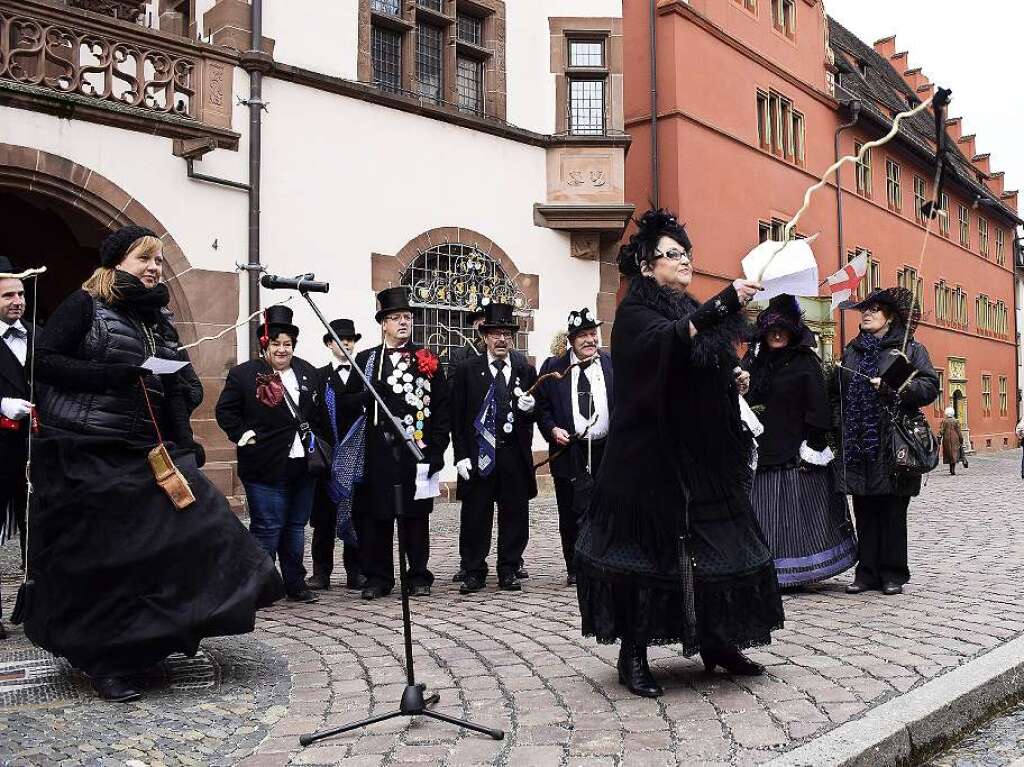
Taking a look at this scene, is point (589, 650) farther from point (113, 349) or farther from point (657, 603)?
point (113, 349)

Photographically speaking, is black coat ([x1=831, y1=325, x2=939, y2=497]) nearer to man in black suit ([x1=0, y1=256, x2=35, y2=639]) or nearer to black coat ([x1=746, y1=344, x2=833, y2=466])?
black coat ([x1=746, y1=344, x2=833, y2=466])

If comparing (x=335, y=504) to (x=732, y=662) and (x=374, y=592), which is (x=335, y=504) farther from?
(x=732, y=662)

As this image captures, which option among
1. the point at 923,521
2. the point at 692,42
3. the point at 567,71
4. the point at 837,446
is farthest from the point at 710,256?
the point at 837,446

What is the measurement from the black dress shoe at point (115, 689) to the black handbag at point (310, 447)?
2.68 meters

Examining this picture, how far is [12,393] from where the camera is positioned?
625 centimetres

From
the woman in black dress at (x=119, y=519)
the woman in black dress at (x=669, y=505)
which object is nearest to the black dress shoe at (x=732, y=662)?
the woman in black dress at (x=669, y=505)

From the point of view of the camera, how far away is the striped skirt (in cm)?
684

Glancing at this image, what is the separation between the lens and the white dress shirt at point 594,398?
7.34 meters

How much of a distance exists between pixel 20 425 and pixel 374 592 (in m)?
2.45

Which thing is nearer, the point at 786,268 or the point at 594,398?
the point at 786,268

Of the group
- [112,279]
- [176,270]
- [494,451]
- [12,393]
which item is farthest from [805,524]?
[176,270]

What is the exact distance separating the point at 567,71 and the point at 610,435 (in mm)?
13203

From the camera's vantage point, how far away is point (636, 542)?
4.33m

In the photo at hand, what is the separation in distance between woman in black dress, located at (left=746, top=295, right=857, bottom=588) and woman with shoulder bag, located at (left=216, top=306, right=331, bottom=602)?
2989 mm
